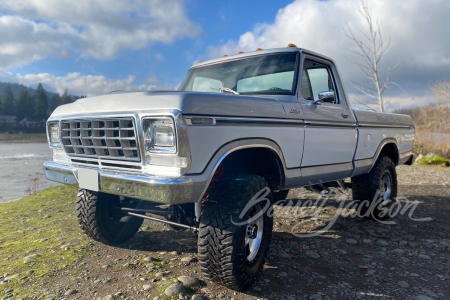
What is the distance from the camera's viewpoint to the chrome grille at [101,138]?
247 cm

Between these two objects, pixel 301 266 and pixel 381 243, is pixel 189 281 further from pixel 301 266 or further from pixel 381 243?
pixel 381 243

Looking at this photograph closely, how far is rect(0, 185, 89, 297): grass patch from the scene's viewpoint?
2.94 meters

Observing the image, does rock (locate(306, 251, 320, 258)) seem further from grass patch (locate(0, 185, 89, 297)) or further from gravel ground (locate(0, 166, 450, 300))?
grass patch (locate(0, 185, 89, 297))

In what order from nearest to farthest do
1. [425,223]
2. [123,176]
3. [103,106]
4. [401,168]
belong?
[123,176], [103,106], [425,223], [401,168]

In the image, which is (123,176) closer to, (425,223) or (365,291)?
(365,291)

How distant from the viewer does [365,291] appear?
2766mm

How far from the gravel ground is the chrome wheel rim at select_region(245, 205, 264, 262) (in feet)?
0.93

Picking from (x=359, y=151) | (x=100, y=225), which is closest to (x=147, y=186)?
(x=100, y=225)

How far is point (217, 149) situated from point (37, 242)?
9.44ft

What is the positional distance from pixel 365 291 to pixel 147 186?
2085mm

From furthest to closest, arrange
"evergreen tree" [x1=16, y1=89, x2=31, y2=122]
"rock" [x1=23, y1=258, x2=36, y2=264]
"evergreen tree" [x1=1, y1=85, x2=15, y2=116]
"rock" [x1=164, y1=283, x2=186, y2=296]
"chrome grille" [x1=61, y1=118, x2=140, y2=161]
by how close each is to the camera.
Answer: "evergreen tree" [x1=1, y1=85, x2=15, y2=116] < "evergreen tree" [x1=16, y1=89, x2=31, y2=122] < "rock" [x1=23, y1=258, x2=36, y2=264] < "rock" [x1=164, y1=283, x2=186, y2=296] < "chrome grille" [x1=61, y1=118, x2=140, y2=161]

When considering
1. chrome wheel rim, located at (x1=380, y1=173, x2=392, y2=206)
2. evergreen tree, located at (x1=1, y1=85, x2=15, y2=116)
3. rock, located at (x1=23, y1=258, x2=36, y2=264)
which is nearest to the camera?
rock, located at (x1=23, y1=258, x2=36, y2=264)

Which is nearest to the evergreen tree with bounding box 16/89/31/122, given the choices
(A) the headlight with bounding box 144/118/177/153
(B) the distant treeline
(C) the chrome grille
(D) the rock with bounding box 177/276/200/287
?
(B) the distant treeline

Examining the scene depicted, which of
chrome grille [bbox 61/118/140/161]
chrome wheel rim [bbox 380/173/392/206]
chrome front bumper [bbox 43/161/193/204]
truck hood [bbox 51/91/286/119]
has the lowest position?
chrome wheel rim [bbox 380/173/392/206]
